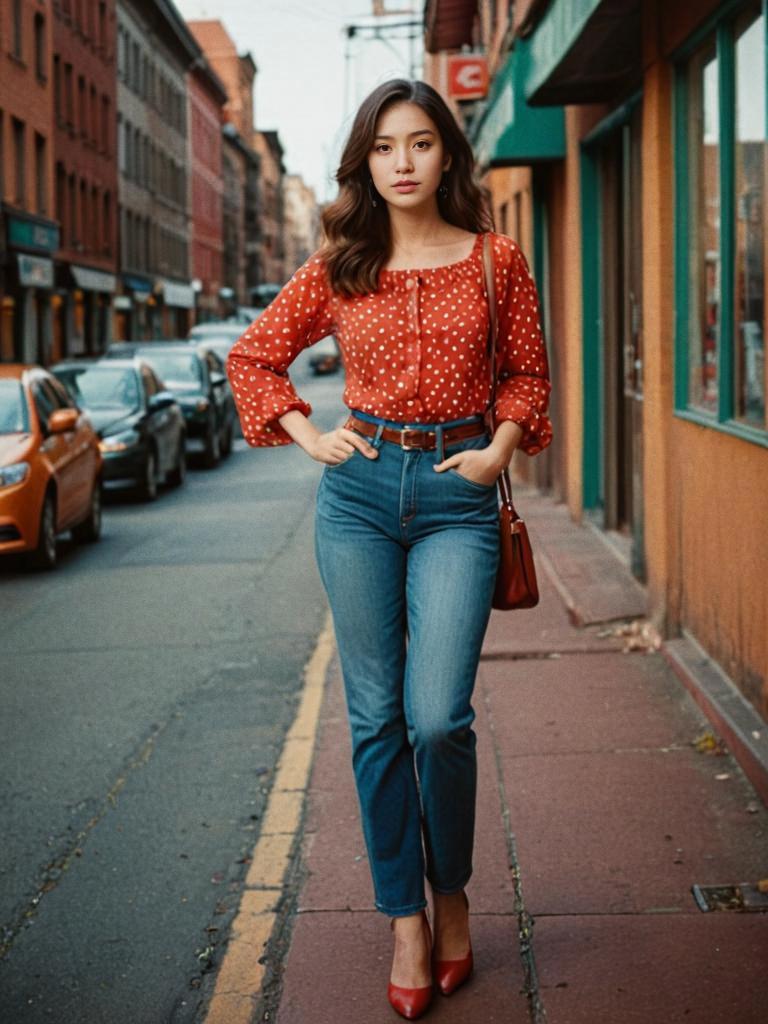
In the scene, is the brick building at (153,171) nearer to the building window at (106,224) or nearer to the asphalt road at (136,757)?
the building window at (106,224)

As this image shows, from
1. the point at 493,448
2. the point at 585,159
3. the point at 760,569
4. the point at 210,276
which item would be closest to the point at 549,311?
the point at 585,159

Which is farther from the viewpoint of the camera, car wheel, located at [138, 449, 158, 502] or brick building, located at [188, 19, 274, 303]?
brick building, located at [188, 19, 274, 303]

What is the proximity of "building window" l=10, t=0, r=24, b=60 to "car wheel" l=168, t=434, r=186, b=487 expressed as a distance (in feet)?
72.7

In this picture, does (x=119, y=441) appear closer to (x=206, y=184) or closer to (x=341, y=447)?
(x=341, y=447)

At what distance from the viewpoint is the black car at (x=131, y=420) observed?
17.8 meters

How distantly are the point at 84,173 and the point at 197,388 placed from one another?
92.1 ft

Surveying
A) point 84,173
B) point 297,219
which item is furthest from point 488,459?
A: point 297,219

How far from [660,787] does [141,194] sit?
191 ft

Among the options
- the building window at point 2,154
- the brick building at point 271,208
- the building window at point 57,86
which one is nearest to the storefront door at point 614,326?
the building window at point 2,154

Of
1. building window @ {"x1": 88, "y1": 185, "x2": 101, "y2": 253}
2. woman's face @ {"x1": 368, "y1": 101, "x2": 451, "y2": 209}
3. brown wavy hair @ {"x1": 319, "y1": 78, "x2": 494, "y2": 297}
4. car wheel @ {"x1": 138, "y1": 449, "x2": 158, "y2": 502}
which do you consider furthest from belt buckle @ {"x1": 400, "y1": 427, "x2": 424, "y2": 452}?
building window @ {"x1": 88, "y1": 185, "x2": 101, "y2": 253}

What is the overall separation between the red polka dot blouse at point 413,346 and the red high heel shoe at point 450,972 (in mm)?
1140

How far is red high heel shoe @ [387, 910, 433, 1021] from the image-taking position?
3713 mm

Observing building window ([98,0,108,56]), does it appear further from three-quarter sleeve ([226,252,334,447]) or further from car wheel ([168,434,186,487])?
three-quarter sleeve ([226,252,334,447])

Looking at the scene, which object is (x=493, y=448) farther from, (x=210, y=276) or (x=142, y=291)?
(x=210, y=276)
